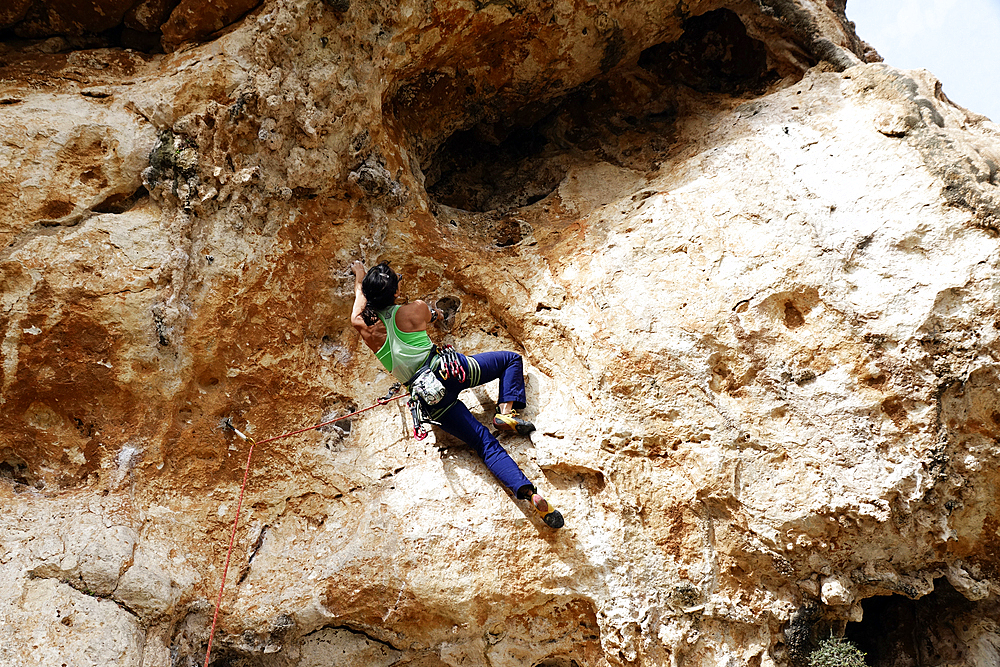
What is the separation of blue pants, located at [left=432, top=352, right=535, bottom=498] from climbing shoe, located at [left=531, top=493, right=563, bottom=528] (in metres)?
0.08

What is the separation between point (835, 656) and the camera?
11.6 ft

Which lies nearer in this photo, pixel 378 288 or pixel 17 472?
pixel 17 472

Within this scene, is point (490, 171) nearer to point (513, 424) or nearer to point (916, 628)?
point (513, 424)

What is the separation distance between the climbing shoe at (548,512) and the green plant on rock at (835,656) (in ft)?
5.01

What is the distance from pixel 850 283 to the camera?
371cm


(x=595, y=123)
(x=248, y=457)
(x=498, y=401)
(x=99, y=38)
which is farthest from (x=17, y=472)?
(x=595, y=123)

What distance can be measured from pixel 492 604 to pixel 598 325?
1.78 meters

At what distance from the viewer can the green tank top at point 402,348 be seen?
399 cm

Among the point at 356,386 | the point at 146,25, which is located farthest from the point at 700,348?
the point at 146,25

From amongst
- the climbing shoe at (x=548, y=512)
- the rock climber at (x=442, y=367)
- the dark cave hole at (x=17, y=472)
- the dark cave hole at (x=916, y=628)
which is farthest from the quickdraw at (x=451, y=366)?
the dark cave hole at (x=916, y=628)

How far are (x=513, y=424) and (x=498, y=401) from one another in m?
0.27

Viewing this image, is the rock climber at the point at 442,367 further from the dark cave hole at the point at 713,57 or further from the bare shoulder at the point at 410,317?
the dark cave hole at the point at 713,57

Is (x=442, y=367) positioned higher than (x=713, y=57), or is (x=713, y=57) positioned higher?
(x=713, y=57)

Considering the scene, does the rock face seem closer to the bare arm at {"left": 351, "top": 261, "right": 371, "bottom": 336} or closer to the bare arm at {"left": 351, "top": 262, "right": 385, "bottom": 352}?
the bare arm at {"left": 351, "top": 261, "right": 371, "bottom": 336}
